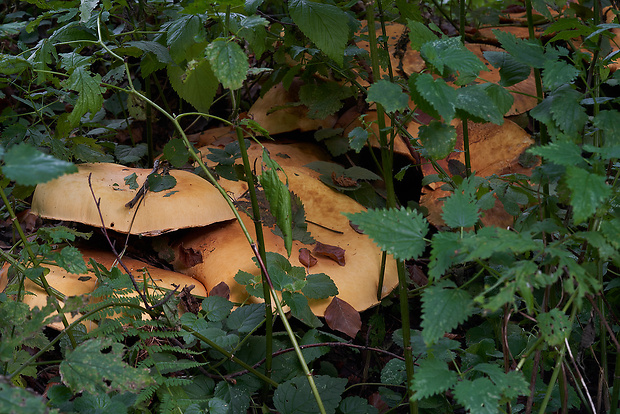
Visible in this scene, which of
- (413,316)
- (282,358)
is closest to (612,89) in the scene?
(413,316)

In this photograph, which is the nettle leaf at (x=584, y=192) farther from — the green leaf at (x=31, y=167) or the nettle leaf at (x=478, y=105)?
the green leaf at (x=31, y=167)

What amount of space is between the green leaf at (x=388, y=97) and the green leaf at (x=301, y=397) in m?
1.00

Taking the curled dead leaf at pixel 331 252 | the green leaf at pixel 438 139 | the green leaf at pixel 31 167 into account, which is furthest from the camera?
the curled dead leaf at pixel 331 252

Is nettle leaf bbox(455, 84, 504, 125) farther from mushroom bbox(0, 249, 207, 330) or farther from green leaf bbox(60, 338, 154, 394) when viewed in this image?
mushroom bbox(0, 249, 207, 330)

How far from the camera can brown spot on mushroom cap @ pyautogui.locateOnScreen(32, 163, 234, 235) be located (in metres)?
2.11

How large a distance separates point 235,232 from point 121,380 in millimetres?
1356

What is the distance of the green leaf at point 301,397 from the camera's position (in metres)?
1.57

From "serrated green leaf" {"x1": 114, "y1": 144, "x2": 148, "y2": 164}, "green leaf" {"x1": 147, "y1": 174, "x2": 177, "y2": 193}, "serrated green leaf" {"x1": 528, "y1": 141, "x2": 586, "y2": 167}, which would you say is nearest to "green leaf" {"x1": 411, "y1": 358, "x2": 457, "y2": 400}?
"serrated green leaf" {"x1": 528, "y1": 141, "x2": 586, "y2": 167}

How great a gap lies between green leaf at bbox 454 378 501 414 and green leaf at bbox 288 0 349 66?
1292 mm

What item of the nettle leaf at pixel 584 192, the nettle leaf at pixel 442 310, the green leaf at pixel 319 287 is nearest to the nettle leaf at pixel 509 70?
the nettle leaf at pixel 584 192

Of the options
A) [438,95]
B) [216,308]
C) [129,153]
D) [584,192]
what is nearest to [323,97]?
[129,153]

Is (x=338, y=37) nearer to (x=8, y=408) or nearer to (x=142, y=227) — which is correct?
(x=142, y=227)

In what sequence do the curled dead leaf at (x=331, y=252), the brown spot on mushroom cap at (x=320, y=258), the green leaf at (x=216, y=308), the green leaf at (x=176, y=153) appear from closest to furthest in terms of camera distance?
the green leaf at (x=216, y=308) < the brown spot on mushroom cap at (x=320, y=258) < the curled dead leaf at (x=331, y=252) < the green leaf at (x=176, y=153)

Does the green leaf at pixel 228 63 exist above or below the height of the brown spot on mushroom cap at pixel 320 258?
above
